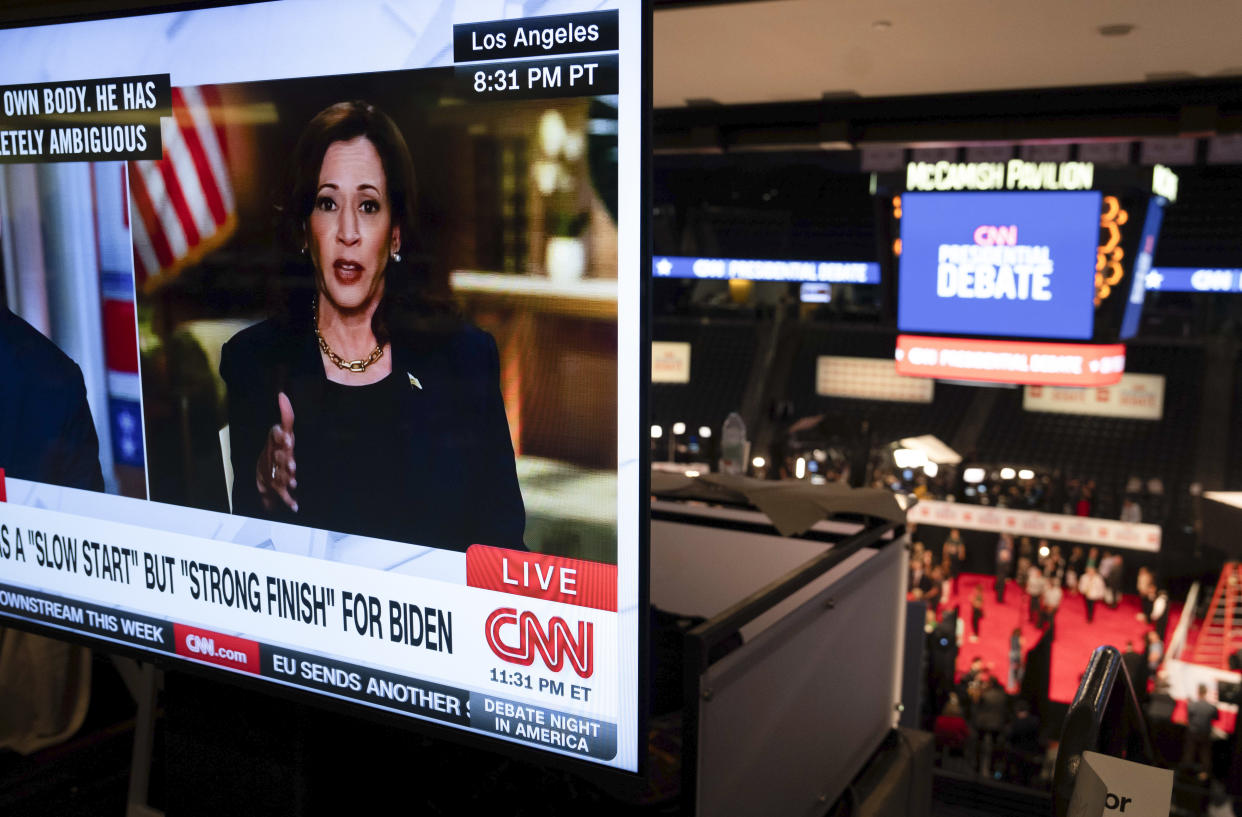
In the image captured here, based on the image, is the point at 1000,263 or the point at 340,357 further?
the point at 1000,263

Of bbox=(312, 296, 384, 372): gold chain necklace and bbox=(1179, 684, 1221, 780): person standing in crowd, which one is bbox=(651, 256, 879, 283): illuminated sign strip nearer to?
bbox=(1179, 684, 1221, 780): person standing in crowd

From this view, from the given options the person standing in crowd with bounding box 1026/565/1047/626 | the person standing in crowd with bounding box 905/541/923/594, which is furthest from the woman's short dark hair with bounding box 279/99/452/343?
the person standing in crowd with bounding box 1026/565/1047/626

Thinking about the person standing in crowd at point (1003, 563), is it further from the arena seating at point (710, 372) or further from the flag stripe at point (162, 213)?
the flag stripe at point (162, 213)

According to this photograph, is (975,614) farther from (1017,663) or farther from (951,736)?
Result: (951,736)

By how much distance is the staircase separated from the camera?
10727 mm

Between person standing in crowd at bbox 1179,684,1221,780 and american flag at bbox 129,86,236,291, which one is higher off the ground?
american flag at bbox 129,86,236,291

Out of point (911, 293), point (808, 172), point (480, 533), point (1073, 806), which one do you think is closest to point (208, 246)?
point (480, 533)

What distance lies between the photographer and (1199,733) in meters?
7.14

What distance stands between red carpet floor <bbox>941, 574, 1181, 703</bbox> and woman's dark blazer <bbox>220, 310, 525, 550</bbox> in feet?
33.3

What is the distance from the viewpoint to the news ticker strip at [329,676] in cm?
142

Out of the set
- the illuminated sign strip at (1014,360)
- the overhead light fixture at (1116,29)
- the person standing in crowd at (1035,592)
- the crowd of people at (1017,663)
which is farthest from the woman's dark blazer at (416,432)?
the person standing in crowd at (1035,592)

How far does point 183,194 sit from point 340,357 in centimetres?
43

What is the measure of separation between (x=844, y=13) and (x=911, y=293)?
1.98m

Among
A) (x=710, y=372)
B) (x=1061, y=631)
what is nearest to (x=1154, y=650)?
(x=1061, y=631)
